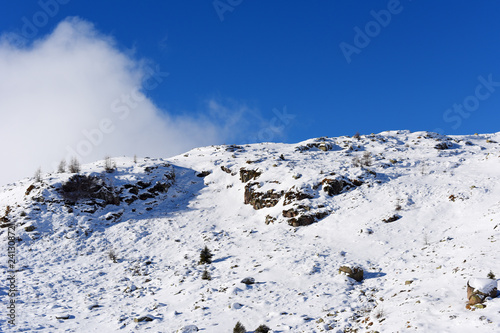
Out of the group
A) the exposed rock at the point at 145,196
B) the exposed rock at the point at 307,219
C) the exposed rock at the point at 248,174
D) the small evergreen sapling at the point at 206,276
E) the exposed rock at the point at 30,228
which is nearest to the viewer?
the small evergreen sapling at the point at 206,276

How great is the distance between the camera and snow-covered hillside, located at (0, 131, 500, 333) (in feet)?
46.0

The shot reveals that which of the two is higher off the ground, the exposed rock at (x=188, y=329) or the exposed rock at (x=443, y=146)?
the exposed rock at (x=443, y=146)

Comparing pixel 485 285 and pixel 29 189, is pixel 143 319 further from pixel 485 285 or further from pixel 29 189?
pixel 29 189

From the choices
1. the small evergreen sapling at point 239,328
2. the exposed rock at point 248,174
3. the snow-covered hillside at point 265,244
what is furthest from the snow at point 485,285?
the exposed rock at point 248,174

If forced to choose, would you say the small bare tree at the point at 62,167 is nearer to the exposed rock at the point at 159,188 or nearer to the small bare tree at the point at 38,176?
the small bare tree at the point at 38,176

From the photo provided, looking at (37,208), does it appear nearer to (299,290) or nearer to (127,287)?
(127,287)

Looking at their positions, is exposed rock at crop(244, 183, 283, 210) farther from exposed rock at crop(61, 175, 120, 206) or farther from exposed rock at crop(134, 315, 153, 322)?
exposed rock at crop(134, 315, 153, 322)

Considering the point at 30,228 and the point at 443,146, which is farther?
the point at 443,146

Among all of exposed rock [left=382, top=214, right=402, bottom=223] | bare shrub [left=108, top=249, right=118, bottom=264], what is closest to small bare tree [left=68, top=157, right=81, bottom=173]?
bare shrub [left=108, top=249, right=118, bottom=264]

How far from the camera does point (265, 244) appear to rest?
997 inches

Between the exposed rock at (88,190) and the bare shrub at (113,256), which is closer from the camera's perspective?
the bare shrub at (113,256)

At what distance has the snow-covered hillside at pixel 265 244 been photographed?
1402 centimetres

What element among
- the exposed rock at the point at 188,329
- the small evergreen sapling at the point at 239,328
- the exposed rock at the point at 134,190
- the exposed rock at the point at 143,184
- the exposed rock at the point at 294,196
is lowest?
the small evergreen sapling at the point at 239,328

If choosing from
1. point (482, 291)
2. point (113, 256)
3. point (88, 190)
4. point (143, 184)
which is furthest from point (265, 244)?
point (88, 190)
